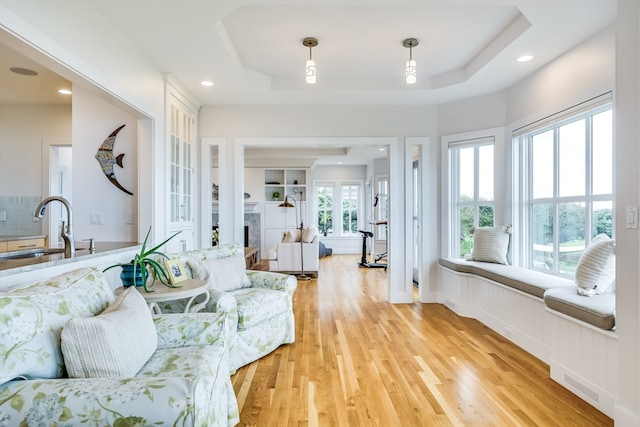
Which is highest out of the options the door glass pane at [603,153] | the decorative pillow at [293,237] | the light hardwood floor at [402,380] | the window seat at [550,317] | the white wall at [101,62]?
the white wall at [101,62]

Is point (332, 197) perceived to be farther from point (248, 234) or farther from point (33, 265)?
point (33, 265)

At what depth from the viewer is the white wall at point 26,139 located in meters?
4.16

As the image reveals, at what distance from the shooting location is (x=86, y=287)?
1.66m

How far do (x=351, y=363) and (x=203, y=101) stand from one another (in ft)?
11.0

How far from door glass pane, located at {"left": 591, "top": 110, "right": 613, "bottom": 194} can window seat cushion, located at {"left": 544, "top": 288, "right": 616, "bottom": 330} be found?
0.85 meters

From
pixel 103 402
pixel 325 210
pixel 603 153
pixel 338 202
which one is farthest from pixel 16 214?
pixel 338 202

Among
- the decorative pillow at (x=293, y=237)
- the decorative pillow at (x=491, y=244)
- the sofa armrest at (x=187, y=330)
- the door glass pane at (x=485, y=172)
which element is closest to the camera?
the sofa armrest at (x=187, y=330)

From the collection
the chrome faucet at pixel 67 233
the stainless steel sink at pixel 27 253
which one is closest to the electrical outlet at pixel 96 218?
the stainless steel sink at pixel 27 253

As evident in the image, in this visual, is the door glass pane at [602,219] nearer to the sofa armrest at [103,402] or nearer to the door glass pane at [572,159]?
the door glass pane at [572,159]

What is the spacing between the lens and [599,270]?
238cm

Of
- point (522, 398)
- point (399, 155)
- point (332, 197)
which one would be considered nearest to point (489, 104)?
point (399, 155)

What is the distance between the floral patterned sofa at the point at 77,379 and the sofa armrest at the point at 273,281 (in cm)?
146

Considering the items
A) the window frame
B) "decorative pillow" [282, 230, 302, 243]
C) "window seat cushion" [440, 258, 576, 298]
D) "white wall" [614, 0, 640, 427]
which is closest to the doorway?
"decorative pillow" [282, 230, 302, 243]

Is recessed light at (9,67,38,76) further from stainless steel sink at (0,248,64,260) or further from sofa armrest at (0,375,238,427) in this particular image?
sofa armrest at (0,375,238,427)
